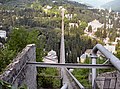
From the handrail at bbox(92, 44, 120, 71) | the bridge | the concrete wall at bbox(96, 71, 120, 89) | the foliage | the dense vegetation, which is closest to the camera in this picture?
the handrail at bbox(92, 44, 120, 71)

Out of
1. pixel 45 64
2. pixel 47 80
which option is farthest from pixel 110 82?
pixel 47 80

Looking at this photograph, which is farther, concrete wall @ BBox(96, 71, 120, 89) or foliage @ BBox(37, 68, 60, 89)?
foliage @ BBox(37, 68, 60, 89)

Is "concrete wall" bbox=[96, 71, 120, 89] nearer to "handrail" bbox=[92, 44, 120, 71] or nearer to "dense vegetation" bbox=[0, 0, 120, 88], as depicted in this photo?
"handrail" bbox=[92, 44, 120, 71]

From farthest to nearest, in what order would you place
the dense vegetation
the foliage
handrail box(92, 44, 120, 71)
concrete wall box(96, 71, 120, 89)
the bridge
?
the dense vegetation
the foliage
concrete wall box(96, 71, 120, 89)
the bridge
handrail box(92, 44, 120, 71)

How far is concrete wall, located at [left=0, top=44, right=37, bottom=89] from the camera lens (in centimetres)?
187

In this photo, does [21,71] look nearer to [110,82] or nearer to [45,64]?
[45,64]

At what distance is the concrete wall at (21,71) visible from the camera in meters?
1.87

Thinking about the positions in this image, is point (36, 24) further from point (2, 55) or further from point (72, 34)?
point (2, 55)

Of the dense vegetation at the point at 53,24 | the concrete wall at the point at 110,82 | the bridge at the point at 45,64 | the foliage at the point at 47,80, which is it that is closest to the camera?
the bridge at the point at 45,64

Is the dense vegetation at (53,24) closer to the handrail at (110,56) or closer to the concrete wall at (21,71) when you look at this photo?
the concrete wall at (21,71)

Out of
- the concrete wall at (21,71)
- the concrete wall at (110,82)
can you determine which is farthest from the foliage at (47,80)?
the concrete wall at (110,82)

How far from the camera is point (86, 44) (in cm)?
4431

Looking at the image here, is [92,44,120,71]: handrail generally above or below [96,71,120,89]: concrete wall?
above

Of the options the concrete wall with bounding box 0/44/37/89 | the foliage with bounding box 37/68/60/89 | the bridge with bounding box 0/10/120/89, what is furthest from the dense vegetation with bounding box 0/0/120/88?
the bridge with bounding box 0/10/120/89
